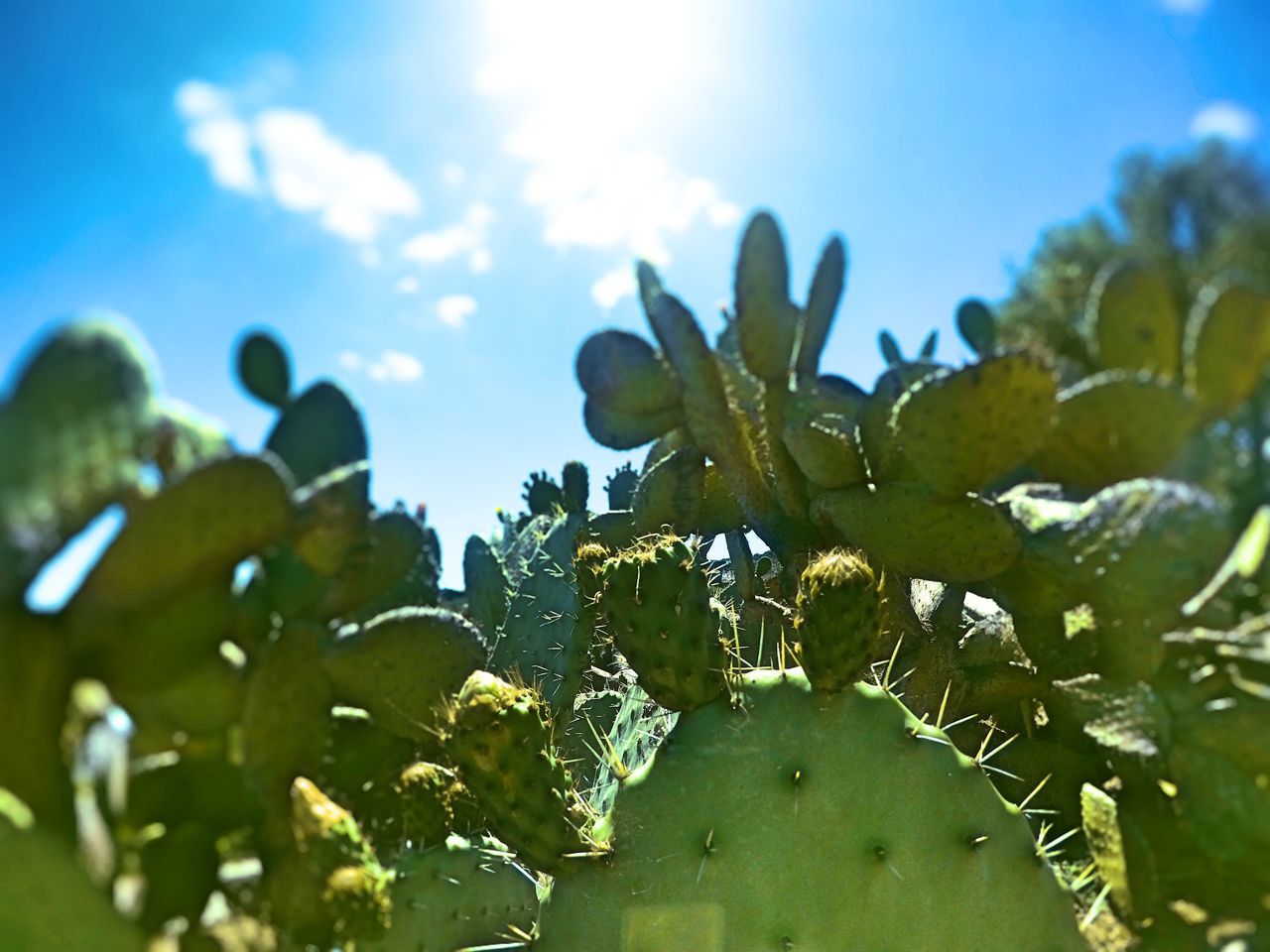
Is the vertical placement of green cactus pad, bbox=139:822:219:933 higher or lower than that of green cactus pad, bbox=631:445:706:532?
lower

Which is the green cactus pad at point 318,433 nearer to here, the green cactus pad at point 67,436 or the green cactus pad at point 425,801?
the green cactus pad at point 67,436

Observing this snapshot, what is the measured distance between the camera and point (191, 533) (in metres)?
0.74

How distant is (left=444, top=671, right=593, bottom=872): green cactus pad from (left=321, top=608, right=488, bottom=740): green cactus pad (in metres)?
0.05

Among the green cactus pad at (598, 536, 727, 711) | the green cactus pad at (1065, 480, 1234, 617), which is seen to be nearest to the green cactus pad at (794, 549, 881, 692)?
the green cactus pad at (598, 536, 727, 711)

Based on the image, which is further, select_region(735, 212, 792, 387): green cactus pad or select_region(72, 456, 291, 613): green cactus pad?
select_region(735, 212, 792, 387): green cactus pad

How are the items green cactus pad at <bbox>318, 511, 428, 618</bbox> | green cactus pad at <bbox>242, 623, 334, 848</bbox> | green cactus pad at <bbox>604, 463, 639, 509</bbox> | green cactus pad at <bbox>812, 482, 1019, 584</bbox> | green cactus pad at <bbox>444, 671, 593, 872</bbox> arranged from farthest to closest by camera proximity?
green cactus pad at <bbox>604, 463, 639, 509</bbox> → green cactus pad at <bbox>812, 482, 1019, 584</bbox> → green cactus pad at <bbox>444, 671, 593, 872</bbox> → green cactus pad at <bbox>318, 511, 428, 618</bbox> → green cactus pad at <bbox>242, 623, 334, 848</bbox>

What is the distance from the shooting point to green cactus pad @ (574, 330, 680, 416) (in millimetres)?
1728

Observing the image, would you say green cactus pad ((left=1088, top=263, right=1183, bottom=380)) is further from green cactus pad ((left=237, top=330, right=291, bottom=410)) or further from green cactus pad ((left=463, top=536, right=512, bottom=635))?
green cactus pad ((left=463, top=536, right=512, bottom=635))

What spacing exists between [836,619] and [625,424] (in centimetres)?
66

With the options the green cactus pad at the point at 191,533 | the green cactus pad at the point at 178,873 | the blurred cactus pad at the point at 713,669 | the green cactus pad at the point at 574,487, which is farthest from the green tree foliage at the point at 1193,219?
the green cactus pad at the point at 574,487

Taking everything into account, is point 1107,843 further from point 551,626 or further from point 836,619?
point 551,626

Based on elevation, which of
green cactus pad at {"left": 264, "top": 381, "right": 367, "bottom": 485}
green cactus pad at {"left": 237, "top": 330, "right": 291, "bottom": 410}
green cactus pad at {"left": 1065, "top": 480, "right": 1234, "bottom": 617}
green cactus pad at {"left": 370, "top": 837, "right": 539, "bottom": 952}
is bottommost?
green cactus pad at {"left": 370, "top": 837, "right": 539, "bottom": 952}

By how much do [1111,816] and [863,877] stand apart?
1.14 feet

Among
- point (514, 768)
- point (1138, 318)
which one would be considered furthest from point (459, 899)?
point (1138, 318)
